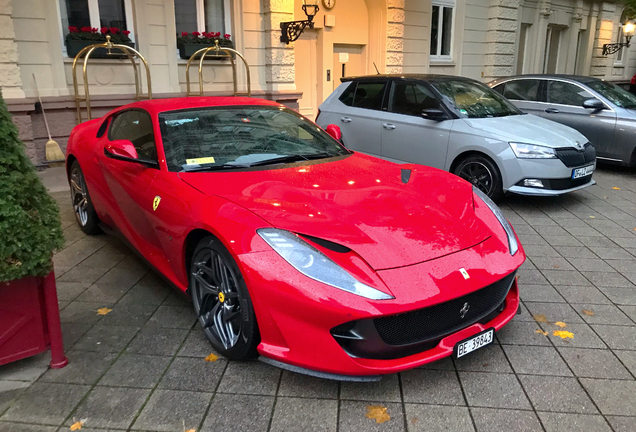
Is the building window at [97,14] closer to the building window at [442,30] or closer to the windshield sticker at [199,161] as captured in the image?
the windshield sticker at [199,161]

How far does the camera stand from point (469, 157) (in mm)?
6453

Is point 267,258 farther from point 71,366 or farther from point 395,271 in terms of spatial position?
point 71,366

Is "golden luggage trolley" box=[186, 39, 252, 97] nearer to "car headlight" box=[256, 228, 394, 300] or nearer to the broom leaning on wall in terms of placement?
the broom leaning on wall

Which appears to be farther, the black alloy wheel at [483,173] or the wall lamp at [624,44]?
the wall lamp at [624,44]

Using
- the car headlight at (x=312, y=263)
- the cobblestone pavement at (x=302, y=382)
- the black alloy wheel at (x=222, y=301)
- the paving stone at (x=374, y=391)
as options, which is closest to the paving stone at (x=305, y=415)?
the cobblestone pavement at (x=302, y=382)

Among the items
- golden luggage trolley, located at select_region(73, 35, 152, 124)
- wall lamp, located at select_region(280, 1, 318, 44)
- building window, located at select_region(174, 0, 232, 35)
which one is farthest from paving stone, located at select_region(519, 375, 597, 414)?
building window, located at select_region(174, 0, 232, 35)

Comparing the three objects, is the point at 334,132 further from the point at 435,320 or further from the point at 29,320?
the point at 29,320

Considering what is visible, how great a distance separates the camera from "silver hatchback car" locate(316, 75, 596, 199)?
6059 millimetres

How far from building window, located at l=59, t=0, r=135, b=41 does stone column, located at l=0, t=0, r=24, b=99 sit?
108 centimetres

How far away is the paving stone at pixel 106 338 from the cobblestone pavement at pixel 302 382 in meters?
0.01

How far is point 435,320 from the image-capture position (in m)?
2.54

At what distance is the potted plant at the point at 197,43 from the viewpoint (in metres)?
10.1

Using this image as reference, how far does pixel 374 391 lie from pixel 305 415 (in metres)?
0.41

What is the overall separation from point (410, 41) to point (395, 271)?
1283 cm
